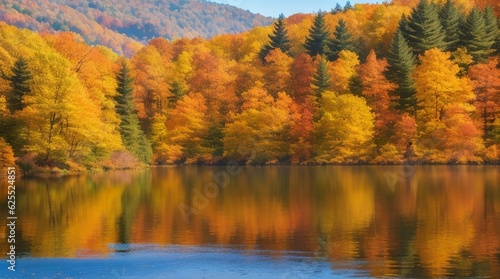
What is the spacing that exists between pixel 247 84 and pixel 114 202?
6151cm

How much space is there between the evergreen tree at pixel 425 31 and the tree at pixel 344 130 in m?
10.9

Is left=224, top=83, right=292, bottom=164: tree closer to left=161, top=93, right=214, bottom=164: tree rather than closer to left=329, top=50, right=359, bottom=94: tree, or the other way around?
left=161, top=93, right=214, bottom=164: tree

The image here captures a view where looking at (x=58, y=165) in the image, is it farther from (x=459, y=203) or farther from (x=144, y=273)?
(x=144, y=273)

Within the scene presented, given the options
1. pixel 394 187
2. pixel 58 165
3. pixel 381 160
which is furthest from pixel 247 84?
pixel 394 187

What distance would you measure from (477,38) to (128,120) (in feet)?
139

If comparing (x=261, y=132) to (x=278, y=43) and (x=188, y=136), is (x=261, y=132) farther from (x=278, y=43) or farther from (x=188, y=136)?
(x=278, y=43)

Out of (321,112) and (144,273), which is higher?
(321,112)

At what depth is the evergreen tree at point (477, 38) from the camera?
88938 mm

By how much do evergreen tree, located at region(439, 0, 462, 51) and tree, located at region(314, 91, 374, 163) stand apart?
45.5 ft

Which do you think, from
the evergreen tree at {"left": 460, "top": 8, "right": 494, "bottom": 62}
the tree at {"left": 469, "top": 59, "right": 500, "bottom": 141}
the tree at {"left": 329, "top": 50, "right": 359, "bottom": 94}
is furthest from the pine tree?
the tree at {"left": 469, "top": 59, "right": 500, "bottom": 141}

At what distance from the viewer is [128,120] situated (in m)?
86.7

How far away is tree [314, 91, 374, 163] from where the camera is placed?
87.8 metres

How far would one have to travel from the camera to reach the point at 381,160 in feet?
282

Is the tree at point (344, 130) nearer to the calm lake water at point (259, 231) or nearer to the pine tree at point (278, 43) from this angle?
the pine tree at point (278, 43)
